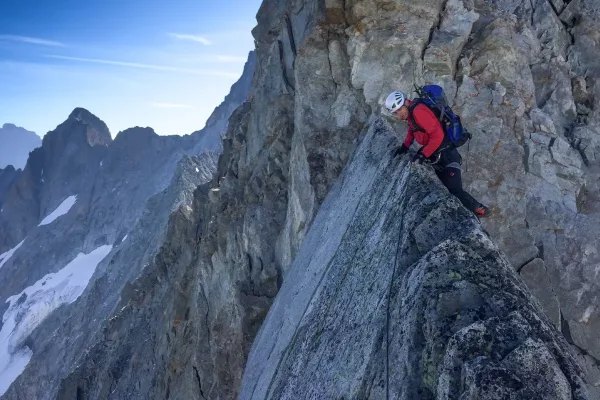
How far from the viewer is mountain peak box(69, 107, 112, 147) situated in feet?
458

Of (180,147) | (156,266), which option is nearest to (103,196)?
(180,147)

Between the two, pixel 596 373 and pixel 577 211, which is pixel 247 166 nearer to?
pixel 577 211

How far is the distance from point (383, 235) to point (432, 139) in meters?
2.53

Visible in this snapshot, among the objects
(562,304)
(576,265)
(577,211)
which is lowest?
(562,304)

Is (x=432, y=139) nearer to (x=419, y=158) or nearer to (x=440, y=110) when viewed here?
(x=419, y=158)

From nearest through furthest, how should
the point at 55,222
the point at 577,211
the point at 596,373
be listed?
the point at 596,373 < the point at 577,211 < the point at 55,222

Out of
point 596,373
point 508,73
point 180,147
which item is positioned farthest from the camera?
point 180,147

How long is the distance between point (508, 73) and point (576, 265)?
791 centimetres

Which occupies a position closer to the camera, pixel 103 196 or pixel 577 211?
pixel 577 211

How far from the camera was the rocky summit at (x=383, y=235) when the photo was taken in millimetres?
6184

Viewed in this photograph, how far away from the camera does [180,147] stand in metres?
133

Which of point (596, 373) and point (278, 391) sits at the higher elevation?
point (278, 391)

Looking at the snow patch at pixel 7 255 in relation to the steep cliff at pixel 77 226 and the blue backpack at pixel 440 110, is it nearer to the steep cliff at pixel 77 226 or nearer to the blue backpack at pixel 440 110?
the steep cliff at pixel 77 226

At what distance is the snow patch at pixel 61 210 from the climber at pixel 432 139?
13677 cm
